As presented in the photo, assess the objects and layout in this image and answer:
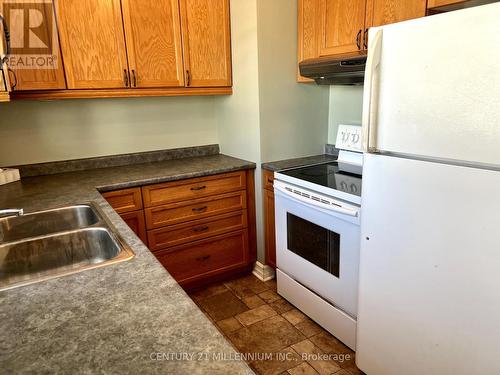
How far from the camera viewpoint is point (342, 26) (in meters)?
2.04

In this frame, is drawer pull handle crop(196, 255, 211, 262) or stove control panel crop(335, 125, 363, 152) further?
drawer pull handle crop(196, 255, 211, 262)

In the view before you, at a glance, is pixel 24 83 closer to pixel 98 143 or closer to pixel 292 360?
pixel 98 143

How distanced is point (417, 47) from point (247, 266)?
1991mm

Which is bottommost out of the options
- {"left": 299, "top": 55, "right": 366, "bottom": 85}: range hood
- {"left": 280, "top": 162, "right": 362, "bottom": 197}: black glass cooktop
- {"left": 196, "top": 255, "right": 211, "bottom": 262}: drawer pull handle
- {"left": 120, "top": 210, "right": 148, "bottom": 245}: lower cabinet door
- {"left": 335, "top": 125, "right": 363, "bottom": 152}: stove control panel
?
{"left": 196, "top": 255, "right": 211, "bottom": 262}: drawer pull handle

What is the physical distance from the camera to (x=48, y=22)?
79.4 inches

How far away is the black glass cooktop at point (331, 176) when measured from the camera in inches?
72.1

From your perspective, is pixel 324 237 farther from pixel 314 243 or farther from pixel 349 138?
pixel 349 138

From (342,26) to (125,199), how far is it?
1669mm

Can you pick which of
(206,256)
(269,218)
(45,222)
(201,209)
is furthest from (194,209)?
(45,222)

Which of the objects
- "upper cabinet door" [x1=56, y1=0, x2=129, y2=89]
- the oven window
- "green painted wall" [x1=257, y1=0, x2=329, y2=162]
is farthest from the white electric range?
"upper cabinet door" [x1=56, y1=0, x2=129, y2=89]

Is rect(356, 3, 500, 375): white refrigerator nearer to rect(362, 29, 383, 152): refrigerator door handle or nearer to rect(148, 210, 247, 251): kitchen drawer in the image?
rect(362, 29, 383, 152): refrigerator door handle

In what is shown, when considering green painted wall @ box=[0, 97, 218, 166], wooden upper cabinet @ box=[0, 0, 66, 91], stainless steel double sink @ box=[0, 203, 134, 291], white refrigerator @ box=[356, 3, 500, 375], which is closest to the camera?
white refrigerator @ box=[356, 3, 500, 375]

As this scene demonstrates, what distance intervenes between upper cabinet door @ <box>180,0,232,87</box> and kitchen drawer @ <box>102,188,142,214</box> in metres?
0.88

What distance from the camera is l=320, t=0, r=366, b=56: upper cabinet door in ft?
6.32
